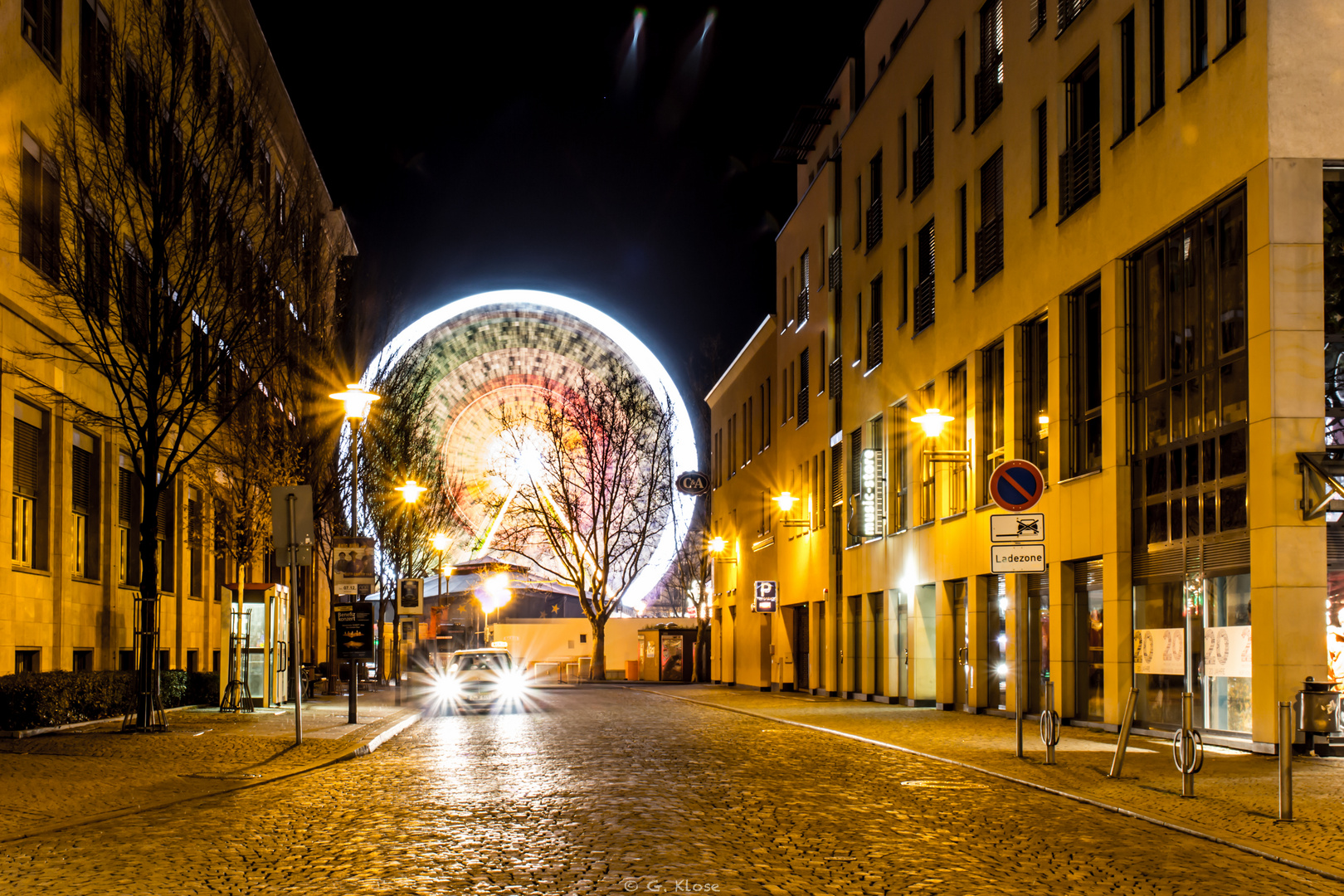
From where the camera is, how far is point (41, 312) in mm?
24984

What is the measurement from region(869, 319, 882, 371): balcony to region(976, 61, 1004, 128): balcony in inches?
311

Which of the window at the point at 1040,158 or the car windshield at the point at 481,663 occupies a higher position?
the window at the point at 1040,158

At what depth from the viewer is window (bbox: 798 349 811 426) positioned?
44281 millimetres

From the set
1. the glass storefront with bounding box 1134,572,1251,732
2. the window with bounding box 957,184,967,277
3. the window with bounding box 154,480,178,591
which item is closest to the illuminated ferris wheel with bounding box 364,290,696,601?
the window with bounding box 154,480,178,591

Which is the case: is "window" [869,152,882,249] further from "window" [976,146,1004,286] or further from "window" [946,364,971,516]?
"window" [976,146,1004,286]

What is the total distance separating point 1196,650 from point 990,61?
13223 millimetres

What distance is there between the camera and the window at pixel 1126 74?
21.6 meters

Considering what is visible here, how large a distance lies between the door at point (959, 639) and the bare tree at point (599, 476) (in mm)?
33096

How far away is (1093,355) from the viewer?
22828 mm

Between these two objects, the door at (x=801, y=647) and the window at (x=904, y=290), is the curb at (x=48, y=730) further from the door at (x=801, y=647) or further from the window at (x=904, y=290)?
the door at (x=801, y=647)

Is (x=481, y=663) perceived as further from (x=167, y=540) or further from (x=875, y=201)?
(x=875, y=201)

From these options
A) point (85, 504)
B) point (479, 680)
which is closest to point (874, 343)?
point (479, 680)

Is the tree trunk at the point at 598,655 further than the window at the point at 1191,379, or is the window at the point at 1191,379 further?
the tree trunk at the point at 598,655

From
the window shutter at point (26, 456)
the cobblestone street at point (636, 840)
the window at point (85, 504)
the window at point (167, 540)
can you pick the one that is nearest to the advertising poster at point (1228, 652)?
the cobblestone street at point (636, 840)
